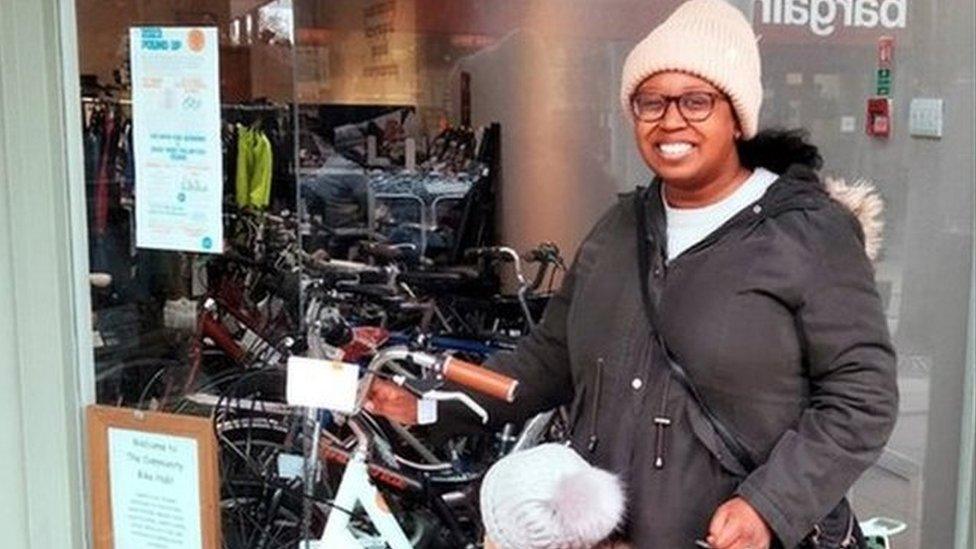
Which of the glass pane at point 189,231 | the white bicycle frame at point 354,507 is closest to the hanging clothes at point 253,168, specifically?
the glass pane at point 189,231

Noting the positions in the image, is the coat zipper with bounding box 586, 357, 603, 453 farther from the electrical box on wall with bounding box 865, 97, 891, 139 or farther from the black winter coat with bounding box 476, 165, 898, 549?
the electrical box on wall with bounding box 865, 97, 891, 139

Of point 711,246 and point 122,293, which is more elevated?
point 711,246

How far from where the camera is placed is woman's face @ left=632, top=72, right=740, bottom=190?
1356 millimetres

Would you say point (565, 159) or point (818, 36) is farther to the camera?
point (565, 159)

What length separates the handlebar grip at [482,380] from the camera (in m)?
1.56

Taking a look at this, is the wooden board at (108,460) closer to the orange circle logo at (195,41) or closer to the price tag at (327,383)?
the price tag at (327,383)

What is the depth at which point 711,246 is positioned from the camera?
1407 mm

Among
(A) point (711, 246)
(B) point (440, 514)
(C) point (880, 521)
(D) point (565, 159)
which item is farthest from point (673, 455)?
(D) point (565, 159)

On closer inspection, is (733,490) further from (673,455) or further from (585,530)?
(585,530)

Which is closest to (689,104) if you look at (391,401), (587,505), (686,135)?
(686,135)

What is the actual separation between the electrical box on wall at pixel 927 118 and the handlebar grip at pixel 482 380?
1.20 meters

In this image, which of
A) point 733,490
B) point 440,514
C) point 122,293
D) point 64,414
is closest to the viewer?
point 733,490

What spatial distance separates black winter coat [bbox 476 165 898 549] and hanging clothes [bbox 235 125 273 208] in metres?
1.23

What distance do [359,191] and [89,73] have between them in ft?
14.6
